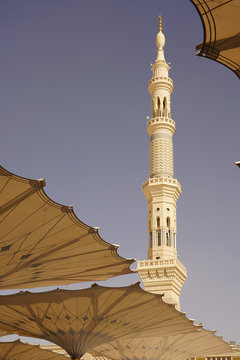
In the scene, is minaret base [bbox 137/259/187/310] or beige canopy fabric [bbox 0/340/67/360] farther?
minaret base [bbox 137/259/187/310]

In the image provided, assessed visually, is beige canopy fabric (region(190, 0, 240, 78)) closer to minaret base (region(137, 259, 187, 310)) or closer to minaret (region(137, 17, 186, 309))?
minaret (region(137, 17, 186, 309))

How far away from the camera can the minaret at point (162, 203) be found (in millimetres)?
36438

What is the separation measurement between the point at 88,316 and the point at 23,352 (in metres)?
9.52

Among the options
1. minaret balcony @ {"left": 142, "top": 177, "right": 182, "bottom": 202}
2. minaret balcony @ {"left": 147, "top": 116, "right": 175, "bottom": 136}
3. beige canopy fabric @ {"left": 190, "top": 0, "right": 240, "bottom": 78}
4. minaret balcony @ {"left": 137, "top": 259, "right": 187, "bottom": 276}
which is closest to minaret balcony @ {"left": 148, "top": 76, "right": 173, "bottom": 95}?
minaret balcony @ {"left": 147, "top": 116, "right": 175, "bottom": 136}

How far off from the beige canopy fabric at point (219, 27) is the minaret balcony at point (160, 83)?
1400 inches

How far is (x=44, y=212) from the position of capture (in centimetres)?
1605

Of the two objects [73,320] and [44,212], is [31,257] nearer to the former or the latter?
[44,212]

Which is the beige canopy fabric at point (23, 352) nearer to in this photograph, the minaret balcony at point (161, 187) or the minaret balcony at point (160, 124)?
the minaret balcony at point (161, 187)

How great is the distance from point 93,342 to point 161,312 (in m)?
4.60

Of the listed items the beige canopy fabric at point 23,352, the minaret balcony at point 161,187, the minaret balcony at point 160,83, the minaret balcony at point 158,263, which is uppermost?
the minaret balcony at point 160,83

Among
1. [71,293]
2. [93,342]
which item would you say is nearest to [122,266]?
[71,293]

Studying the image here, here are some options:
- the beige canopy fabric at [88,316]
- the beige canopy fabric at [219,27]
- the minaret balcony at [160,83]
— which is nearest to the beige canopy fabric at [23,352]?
the beige canopy fabric at [88,316]

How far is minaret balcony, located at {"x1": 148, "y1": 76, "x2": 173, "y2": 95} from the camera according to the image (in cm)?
4356

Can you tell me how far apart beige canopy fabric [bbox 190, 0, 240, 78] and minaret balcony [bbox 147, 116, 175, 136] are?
3297cm
